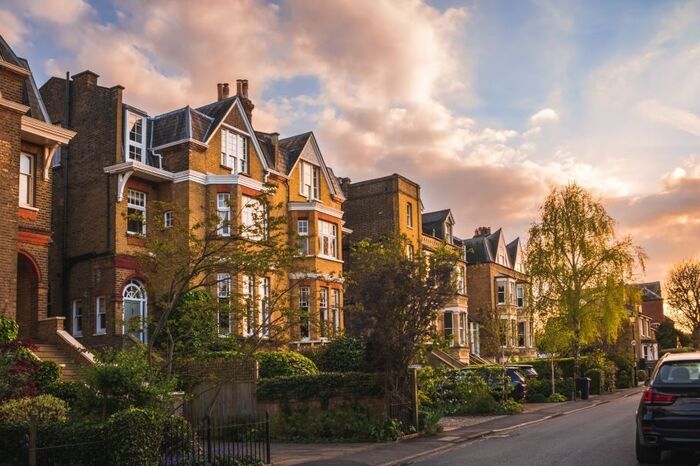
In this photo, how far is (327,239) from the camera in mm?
37031

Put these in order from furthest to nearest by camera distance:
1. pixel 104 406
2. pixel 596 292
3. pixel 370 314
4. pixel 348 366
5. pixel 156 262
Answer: pixel 596 292, pixel 348 366, pixel 370 314, pixel 156 262, pixel 104 406

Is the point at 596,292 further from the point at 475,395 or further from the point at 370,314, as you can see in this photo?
the point at 370,314

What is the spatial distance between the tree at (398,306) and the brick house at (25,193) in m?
9.98

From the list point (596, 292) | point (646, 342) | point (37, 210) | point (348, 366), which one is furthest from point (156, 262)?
point (646, 342)

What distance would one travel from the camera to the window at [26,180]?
22875mm

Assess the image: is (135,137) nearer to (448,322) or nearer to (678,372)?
(678,372)

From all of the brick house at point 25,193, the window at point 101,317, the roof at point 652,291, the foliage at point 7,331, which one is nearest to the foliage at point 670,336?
the roof at point 652,291

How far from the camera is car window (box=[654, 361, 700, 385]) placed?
39.2 feet

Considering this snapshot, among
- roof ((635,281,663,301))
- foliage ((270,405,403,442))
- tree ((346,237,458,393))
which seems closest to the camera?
foliage ((270,405,403,442))

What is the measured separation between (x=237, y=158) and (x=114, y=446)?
74.6ft

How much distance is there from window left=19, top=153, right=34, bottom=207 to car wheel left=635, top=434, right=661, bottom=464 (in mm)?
18967

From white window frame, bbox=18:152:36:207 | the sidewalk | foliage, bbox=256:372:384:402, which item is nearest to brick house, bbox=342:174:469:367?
the sidewalk

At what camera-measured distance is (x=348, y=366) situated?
101 ft

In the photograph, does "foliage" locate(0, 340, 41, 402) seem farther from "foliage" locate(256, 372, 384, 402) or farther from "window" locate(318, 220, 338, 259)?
"window" locate(318, 220, 338, 259)
